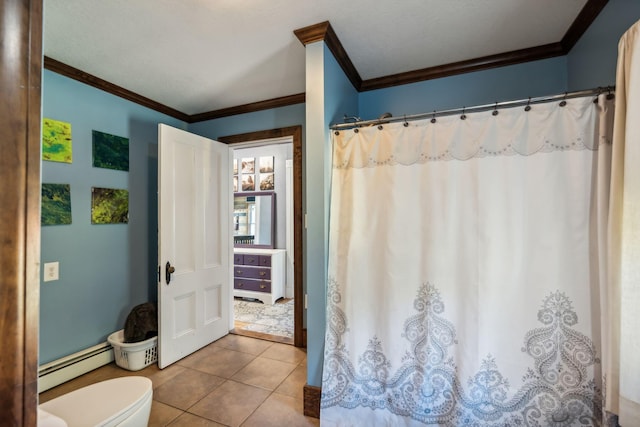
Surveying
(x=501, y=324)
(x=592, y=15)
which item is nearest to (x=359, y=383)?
(x=501, y=324)

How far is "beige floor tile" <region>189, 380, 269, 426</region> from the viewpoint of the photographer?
1.67 metres

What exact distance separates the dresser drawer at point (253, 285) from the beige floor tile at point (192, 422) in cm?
224

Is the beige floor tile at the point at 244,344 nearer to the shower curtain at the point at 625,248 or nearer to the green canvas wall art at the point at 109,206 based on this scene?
the green canvas wall art at the point at 109,206

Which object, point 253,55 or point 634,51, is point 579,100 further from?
point 253,55

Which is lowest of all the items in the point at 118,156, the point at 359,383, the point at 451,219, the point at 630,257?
the point at 359,383

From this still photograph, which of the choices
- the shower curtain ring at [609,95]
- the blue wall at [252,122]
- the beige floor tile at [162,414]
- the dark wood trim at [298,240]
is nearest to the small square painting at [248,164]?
the blue wall at [252,122]

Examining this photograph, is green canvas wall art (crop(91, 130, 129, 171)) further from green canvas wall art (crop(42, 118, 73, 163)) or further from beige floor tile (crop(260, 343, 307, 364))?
beige floor tile (crop(260, 343, 307, 364))

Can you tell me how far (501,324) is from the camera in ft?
4.50

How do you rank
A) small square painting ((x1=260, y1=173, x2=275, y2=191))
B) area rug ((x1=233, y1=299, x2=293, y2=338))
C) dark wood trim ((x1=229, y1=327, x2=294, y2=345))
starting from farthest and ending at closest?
small square painting ((x1=260, y1=173, x2=275, y2=191)) < area rug ((x1=233, y1=299, x2=293, y2=338)) < dark wood trim ((x1=229, y1=327, x2=294, y2=345))

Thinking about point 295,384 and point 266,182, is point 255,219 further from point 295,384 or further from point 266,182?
point 295,384

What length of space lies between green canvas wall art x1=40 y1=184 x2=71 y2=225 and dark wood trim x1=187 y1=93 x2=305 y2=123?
141 cm

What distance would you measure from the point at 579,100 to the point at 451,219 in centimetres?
80

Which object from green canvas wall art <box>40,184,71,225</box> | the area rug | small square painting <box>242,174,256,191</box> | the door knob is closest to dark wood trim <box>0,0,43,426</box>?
the door knob

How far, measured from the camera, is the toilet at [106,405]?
118 centimetres
